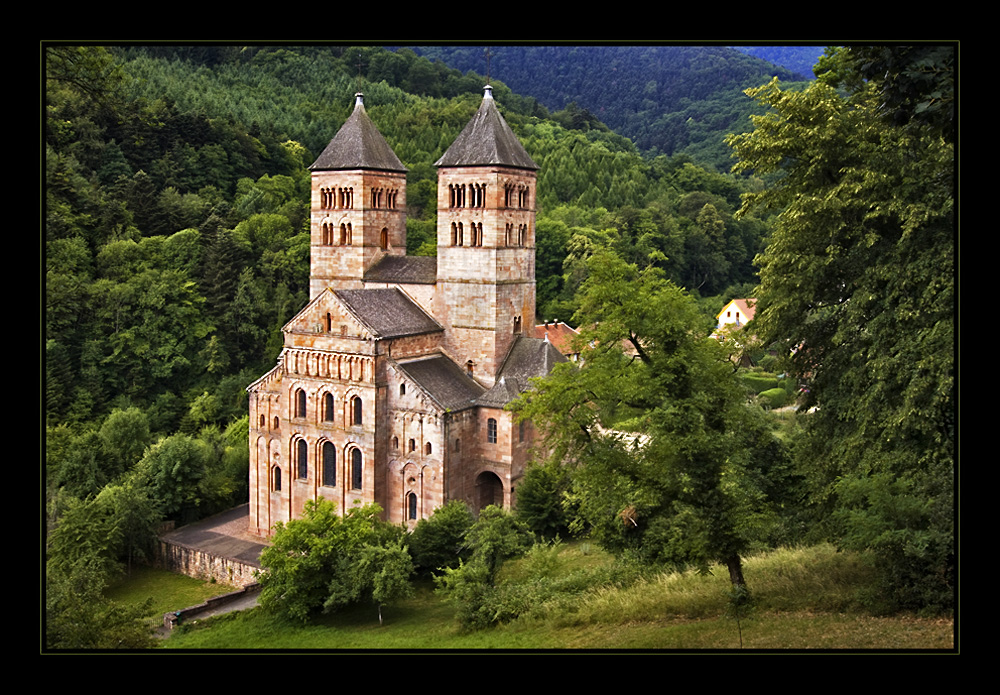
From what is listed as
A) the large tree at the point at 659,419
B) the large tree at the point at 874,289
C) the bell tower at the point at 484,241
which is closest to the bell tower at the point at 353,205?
the bell tower at the point at 484,241

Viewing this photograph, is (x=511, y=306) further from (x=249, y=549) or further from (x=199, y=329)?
(x=199, y=329)

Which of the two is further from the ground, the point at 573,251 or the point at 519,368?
the point at 573,251

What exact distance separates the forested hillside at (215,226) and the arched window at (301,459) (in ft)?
18.6

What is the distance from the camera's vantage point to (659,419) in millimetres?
18453

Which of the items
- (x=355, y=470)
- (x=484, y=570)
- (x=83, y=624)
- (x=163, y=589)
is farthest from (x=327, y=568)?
(x=83, y=624)

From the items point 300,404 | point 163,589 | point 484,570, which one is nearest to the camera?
point 484,570

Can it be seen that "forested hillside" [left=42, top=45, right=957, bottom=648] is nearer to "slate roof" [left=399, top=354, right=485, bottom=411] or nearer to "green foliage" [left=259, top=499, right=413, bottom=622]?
"green foliage" [left=259, top=499, right=413, bottom=622]

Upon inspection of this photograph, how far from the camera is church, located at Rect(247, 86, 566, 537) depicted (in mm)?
38125

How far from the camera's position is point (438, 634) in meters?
24.8

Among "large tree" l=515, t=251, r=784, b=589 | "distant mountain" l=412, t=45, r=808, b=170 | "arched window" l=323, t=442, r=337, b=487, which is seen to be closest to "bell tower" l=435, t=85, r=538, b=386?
"arched window" l=323, t=442, r=337, b=487

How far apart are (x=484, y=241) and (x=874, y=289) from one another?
73.2 feet

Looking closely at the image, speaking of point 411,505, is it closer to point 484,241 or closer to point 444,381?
point 444,381

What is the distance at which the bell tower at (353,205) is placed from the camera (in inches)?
1761

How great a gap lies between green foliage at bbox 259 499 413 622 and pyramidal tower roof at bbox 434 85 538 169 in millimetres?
18337
